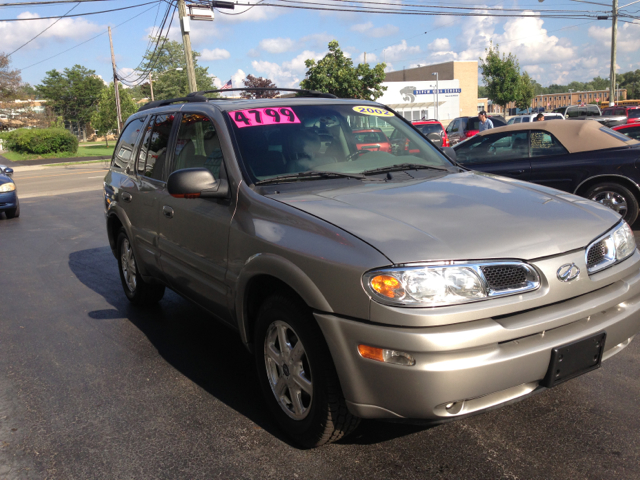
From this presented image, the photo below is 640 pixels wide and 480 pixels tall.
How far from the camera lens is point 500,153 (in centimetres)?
852

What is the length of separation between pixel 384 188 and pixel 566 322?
125 centimetres

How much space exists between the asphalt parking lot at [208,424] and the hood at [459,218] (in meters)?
1.04

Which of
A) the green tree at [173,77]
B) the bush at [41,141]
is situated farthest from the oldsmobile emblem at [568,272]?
the green tree at [173,77]

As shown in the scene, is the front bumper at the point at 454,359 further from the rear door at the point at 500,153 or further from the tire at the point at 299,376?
the rear door at the point at 500,153

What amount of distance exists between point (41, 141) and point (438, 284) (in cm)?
4492

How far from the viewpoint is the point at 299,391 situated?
9.71 ft

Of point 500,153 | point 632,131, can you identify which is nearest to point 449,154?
point 500,153

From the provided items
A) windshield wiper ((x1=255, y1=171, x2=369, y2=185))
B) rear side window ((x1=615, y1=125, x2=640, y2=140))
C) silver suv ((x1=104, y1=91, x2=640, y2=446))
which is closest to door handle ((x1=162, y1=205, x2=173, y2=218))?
silver suv ((x1=104, y1=91, x2=640, y2=446))

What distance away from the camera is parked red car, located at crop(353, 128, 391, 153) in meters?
3.96

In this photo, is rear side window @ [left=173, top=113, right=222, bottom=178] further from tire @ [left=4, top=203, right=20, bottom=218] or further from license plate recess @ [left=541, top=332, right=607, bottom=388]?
tire @ [left=4, top=203, right=20, bottom=218]

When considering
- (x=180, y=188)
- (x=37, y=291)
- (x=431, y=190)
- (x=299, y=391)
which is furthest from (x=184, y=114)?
(x=37, y=291)

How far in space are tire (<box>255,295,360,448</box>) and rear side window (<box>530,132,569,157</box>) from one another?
6.27 meters

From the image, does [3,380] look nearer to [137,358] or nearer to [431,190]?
[137,358]

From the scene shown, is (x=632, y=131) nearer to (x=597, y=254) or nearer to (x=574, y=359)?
(x=597, y=254)
